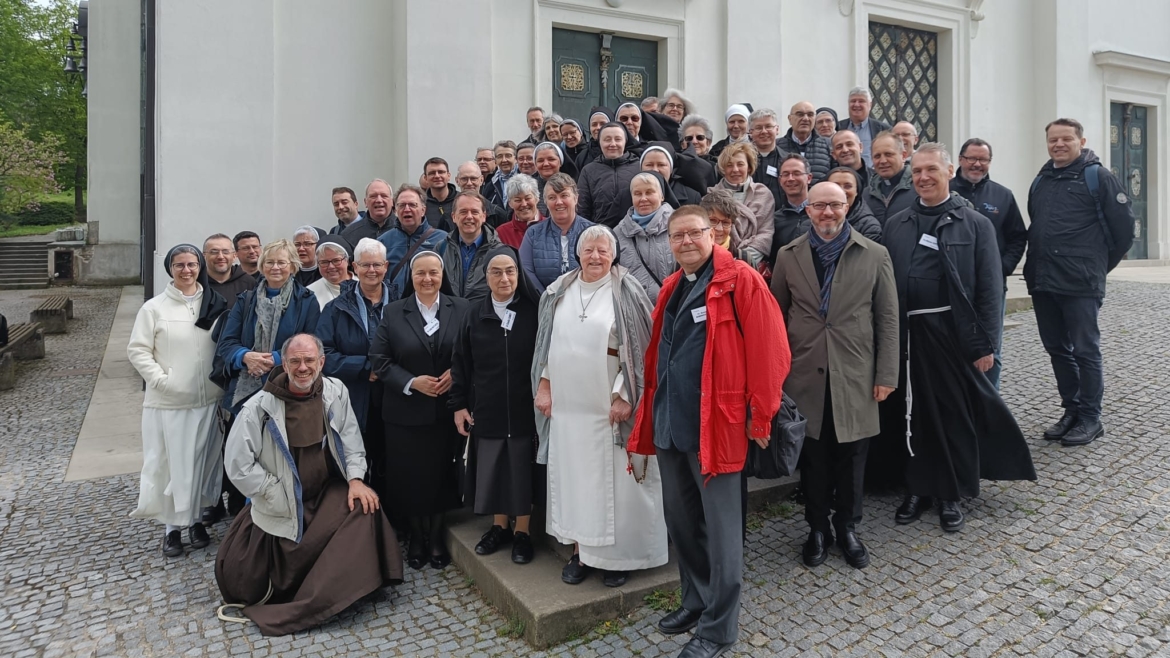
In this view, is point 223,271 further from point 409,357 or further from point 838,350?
point 838,350

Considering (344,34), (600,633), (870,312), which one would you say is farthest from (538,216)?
(344,34)

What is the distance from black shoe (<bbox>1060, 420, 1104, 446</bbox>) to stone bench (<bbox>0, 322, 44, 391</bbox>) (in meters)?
11.4

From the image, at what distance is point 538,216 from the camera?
217 inches

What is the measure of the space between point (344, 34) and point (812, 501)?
7.49m

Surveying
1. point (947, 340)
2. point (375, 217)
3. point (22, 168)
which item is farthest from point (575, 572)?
point (22, 168)

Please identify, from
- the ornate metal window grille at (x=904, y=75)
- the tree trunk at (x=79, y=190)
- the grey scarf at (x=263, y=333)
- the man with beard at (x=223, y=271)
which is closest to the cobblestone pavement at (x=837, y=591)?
the grey scarf at (x=263, y=333)

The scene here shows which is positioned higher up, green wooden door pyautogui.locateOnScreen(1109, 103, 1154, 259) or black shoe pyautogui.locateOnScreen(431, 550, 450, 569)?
green wooden door pyautogui.locateOnScreen(1109, 103, 1154, 259)

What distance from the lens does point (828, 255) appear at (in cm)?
411

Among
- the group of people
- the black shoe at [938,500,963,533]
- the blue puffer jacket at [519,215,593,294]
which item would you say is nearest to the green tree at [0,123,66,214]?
the group of people

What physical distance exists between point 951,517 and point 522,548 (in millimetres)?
2426

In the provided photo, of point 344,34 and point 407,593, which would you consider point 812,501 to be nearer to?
point 407,593

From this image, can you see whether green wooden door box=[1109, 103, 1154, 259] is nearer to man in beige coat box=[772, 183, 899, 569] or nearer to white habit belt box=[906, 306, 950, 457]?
white habit belt box=[906, 306, 950, 457]

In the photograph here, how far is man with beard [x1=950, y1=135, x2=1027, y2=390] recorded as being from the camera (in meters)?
5.17

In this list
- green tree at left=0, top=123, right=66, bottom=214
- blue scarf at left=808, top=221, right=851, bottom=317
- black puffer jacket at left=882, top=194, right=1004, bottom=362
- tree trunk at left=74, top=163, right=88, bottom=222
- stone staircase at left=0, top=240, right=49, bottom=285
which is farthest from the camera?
tree trunk at left=74, top=163, right=88, bottom=222
